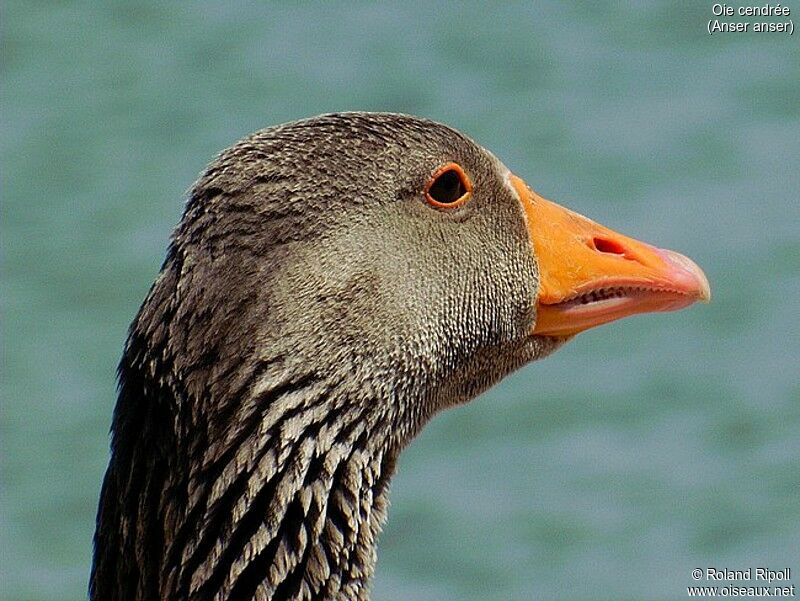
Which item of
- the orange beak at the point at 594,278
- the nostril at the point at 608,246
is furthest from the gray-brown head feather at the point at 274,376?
the nostril at the point at 608,246

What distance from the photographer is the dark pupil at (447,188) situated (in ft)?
18.9

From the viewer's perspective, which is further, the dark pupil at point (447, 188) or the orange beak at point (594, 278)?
the orange beak at point (594, 278)

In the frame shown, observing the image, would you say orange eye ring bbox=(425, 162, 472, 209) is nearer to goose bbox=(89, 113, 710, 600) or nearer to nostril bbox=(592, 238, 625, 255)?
goose bbox=(89, 113, 710, 600)

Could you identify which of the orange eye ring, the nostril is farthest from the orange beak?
the orange eye ring

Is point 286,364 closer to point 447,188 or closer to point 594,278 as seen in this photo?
point 447,188

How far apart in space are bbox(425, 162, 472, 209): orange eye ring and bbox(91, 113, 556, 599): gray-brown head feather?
0.09 m

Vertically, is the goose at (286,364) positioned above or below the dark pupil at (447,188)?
below

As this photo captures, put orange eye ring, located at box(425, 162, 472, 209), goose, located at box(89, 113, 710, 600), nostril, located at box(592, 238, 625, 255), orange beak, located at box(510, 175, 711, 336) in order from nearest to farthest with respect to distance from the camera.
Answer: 1. goose, located at box(89, 113, 710, 600)
2. orange eye ring, located at box(425, 162, 472, 209)
3. orange beak, located at box(510, 175, 711, 336)
4. nostril, located at box(592, 238, 625, 255)

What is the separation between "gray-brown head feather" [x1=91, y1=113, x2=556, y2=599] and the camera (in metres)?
5.24

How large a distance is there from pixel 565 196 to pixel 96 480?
446cm

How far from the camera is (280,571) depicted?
532cm

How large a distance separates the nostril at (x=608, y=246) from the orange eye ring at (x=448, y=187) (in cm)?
54

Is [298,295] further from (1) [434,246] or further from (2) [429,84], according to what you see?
(2) [429,84]

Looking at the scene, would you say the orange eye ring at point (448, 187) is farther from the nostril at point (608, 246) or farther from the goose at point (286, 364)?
the nostril at point (608, 246)
